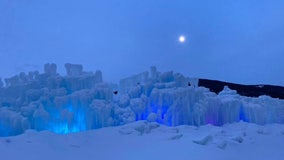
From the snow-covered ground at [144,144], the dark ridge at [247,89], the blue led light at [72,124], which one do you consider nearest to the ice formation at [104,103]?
the blue led light at [72,124]

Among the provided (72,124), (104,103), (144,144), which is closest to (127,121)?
(104,103)

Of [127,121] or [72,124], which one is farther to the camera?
[127,121]

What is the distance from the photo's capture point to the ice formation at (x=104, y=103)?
11000mm

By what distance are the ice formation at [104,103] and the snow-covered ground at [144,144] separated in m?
0.73

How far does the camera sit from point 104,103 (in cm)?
1188

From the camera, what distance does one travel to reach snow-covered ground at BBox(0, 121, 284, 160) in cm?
930

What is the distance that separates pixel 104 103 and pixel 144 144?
2.35 m

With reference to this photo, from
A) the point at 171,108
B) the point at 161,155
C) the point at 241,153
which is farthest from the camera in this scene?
the point at 171,108

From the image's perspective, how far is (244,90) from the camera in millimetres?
27891

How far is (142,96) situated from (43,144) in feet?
15.0

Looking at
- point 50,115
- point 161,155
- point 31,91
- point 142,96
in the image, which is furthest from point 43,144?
point 142,96

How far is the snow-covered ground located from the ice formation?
731 mm

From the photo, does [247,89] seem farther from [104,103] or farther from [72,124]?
[72,124]

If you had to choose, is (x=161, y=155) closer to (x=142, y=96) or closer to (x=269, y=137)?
(x=142, y=96)
